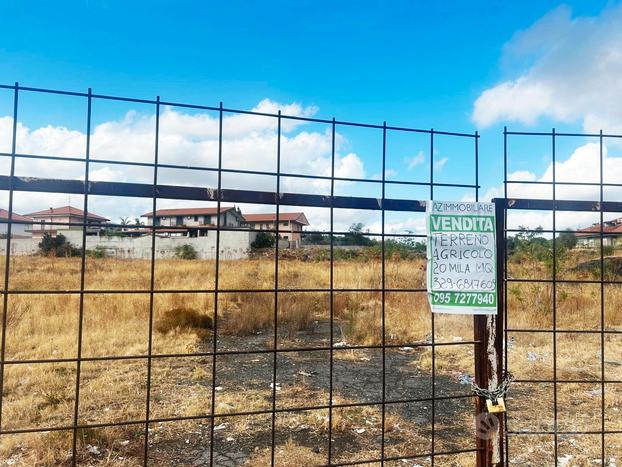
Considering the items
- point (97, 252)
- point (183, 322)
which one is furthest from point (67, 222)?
point (97, 252)

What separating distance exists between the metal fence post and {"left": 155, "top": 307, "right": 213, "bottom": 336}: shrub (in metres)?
6.21

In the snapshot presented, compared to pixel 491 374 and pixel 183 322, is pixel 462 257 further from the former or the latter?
pixel 183 322

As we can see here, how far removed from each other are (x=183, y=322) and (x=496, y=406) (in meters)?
6.76

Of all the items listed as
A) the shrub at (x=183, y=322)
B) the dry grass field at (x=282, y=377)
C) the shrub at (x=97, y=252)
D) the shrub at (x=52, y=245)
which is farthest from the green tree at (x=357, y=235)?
the shrub at (x=97, y=252)

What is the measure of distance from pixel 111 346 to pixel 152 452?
382 cm

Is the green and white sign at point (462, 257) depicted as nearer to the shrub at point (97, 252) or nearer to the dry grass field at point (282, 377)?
the dry grass field at point (282, 377)

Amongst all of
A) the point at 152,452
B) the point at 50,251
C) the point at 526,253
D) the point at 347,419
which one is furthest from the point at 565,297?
the point at 50,251

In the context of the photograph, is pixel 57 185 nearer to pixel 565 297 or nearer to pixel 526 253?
pixel 565 297

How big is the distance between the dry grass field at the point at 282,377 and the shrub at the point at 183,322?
3cm

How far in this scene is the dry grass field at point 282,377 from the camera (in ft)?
11.4

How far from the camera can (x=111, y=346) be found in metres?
6.67

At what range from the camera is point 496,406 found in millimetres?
2301

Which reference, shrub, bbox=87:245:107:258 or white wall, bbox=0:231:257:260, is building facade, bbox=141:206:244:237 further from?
shrub, bbox=87:245:107:258

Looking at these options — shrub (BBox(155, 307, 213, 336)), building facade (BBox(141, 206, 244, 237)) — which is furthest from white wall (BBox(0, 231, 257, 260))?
building facade (BBox(141, 206, 244, 237))
